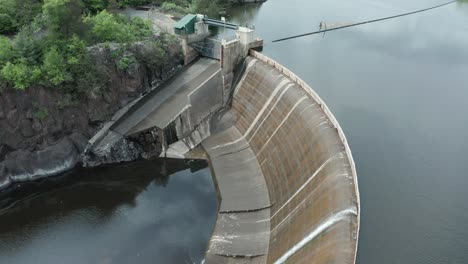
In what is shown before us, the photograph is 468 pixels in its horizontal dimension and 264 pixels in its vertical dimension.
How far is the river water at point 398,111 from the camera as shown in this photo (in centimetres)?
2309

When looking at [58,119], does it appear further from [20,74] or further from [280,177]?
[280,177]

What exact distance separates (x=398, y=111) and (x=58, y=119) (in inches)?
1170

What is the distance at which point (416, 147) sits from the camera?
1190 inches

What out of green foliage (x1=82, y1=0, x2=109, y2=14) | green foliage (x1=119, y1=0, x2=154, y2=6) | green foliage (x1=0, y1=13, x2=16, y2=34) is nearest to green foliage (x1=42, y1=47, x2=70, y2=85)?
green foliage (x1=0, y1=13, x2=16, y2=34)

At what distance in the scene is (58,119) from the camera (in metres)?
30.3

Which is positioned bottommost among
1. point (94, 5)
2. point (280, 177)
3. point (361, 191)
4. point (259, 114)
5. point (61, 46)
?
point (361, 191)

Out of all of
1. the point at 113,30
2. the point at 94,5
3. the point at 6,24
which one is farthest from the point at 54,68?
the point at 94,5

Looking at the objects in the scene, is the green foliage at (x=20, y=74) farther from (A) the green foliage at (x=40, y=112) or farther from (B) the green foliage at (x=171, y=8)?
(B) the green foliage at (x=171, y=8)

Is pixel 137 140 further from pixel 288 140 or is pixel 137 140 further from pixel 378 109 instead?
pixel 378 109

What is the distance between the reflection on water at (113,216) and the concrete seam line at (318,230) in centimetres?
575

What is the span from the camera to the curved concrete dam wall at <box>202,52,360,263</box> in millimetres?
19234

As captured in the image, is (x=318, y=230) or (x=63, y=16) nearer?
(x=318, y=230)

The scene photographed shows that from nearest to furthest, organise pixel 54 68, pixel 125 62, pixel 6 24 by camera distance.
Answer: pixel 54 68
pixel 125 62
pixel 6 24

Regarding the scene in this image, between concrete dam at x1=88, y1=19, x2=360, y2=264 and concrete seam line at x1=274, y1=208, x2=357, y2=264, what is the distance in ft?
0.20
